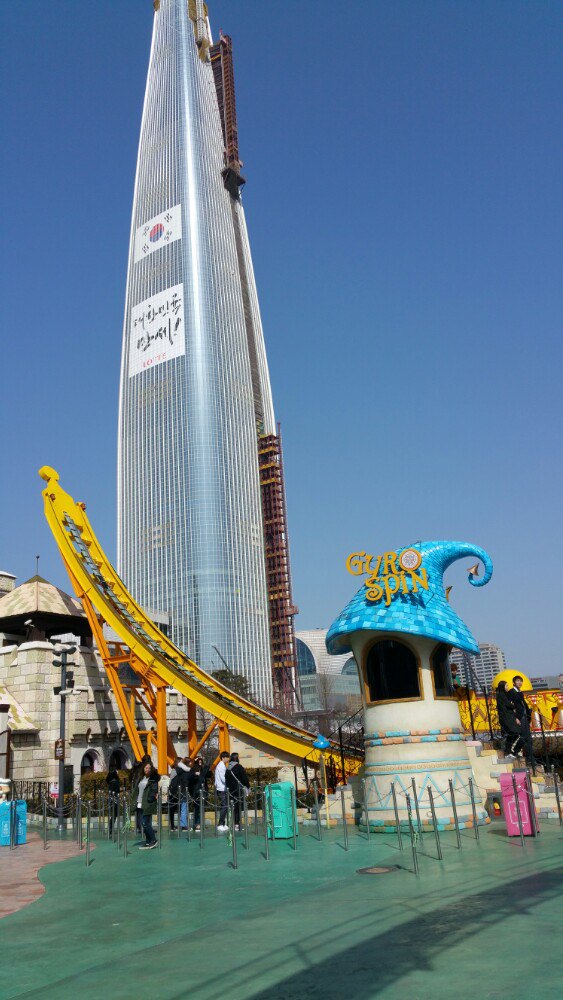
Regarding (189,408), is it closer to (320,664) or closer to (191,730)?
(320,664)

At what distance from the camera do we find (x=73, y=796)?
23.0 metres

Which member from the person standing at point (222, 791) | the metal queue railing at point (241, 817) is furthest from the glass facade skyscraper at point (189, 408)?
the person standing at point (222, 791)

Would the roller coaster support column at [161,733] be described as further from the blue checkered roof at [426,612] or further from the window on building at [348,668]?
the window on building at [348,668]

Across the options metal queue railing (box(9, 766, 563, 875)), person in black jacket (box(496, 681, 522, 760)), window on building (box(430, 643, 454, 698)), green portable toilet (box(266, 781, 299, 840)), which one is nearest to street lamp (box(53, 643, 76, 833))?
metal queue railing (box(9, 766, 563, 875))

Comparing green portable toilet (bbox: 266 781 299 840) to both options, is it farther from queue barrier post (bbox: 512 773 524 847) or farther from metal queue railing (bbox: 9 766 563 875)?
queue barrier post (bbox: 512 773 524 847)

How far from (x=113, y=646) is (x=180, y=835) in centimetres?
1632

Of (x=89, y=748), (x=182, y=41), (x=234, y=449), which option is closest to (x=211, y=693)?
(x=89, y=748)

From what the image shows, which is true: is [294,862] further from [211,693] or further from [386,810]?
[211,693]

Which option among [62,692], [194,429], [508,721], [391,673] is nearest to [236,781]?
[391,673]

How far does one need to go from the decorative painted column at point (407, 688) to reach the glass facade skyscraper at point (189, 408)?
9613cm

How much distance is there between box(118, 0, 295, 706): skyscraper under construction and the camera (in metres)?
114

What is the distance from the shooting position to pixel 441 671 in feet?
55.2

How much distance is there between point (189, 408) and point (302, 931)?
109744mm

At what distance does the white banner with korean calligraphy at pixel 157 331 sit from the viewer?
117312 mm
